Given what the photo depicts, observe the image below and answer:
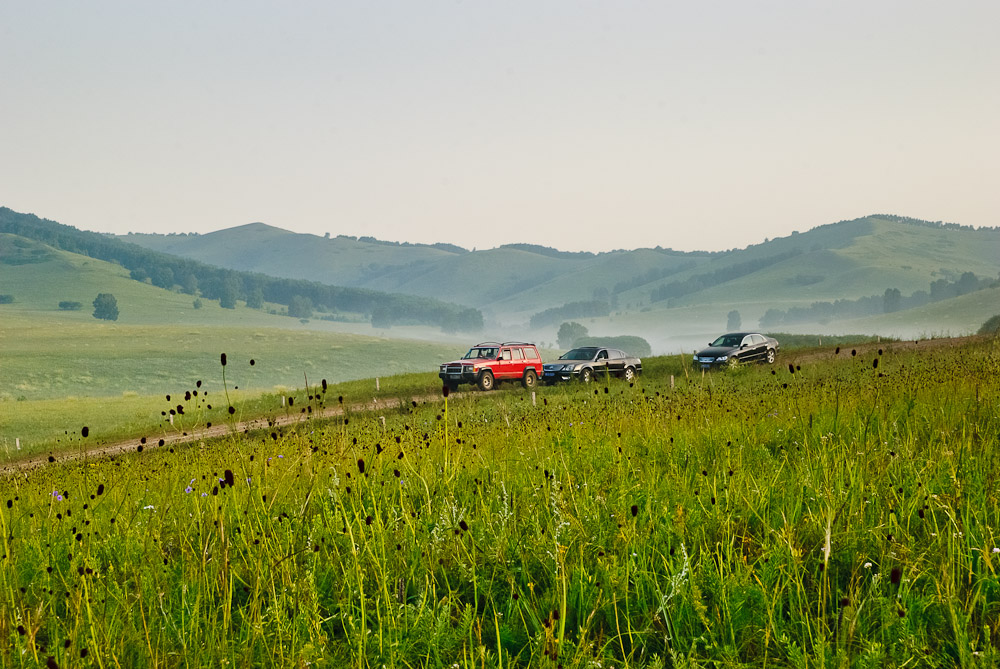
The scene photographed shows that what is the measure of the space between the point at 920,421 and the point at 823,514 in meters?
4.11

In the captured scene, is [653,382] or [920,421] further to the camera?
[653,382]

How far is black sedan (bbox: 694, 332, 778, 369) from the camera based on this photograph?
3250 centimetres

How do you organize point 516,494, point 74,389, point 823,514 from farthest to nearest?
point 74,389, point 516,494, point 823,514

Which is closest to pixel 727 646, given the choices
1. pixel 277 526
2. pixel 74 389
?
pixel 277 526

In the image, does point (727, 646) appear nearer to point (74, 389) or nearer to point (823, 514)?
point (823, 514)

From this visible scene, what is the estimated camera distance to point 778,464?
6.06m

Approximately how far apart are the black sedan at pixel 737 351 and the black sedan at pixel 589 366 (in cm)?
331

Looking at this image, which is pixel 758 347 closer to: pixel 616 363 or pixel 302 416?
pixel 616 363

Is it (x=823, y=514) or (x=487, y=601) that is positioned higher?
(x=823, y=514)

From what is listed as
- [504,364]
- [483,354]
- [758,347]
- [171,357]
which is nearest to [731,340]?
[758,347]

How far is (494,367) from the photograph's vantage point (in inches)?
1286

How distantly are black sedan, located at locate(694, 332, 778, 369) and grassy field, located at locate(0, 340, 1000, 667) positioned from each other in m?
26.2

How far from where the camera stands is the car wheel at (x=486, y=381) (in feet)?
105

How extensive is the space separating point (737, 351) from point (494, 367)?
37.1ft
